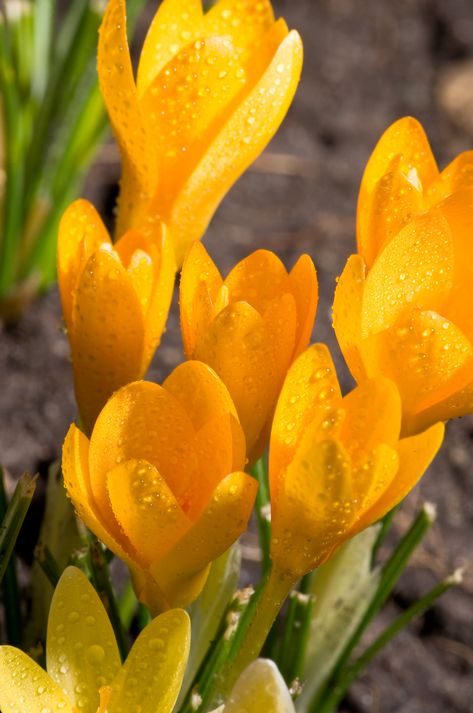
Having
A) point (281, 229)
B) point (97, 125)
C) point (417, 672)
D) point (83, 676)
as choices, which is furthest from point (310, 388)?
point (281, 229)

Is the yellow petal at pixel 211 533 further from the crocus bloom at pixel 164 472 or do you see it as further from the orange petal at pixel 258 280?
the orange petal at pixel 258 280

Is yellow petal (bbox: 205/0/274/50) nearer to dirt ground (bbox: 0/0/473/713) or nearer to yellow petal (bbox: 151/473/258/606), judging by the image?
yellow petal (bbox: 151/473/258/606)

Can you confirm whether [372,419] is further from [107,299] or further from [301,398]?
[107,299]

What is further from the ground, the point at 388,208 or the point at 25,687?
the point at 388,208

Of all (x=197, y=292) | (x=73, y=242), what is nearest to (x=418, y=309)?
(x=197, y=292)

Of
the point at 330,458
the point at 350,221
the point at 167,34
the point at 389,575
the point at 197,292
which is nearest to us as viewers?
the point at 330,458

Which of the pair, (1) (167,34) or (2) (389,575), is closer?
(1) (167,34)

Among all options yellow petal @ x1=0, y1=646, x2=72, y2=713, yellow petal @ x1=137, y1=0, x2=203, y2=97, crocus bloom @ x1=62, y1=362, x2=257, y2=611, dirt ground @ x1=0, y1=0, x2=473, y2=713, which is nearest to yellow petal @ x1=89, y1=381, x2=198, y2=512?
crocus bloom @ x1=62, y1=362, x2=257, y2=611
